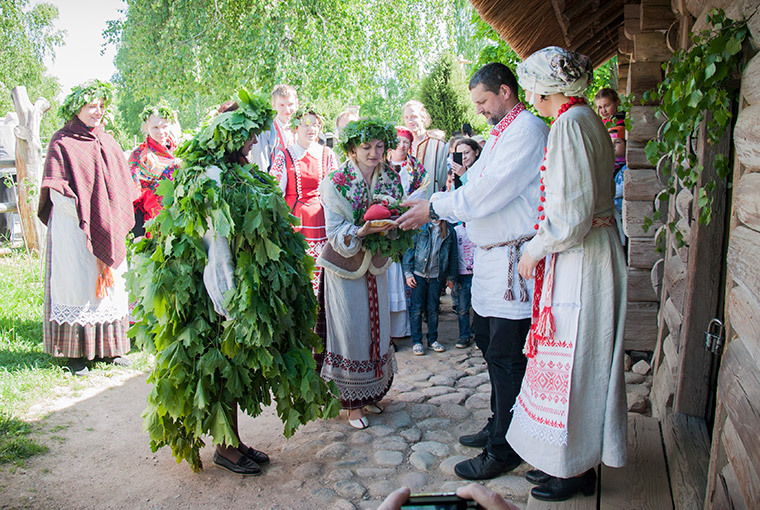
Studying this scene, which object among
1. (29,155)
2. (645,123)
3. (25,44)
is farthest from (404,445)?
(25,44)

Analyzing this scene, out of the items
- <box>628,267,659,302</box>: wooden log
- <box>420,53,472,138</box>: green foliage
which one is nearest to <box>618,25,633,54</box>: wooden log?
<box>628,267,659,302</box>: wooden log

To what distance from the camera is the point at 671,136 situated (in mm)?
2963

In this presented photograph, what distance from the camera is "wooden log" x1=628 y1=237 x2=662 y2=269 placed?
209 inches

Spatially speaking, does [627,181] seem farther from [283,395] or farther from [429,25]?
[429,25]

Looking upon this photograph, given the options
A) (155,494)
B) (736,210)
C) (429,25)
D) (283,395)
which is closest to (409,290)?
(283,395)

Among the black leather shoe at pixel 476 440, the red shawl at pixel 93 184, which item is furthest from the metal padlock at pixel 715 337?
the red shawl at pixel 93 184

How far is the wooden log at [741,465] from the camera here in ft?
6.29

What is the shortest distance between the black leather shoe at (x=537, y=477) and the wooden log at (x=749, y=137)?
5.52 feet

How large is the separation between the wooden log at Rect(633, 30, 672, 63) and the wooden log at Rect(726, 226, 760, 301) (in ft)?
9.44

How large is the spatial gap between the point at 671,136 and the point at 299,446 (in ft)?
9.29

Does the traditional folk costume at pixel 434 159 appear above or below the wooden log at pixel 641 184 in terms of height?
above

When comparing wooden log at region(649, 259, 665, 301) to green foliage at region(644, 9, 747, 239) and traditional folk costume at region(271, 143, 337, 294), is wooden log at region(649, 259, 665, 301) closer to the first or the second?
green foliage at region(644, 9, 747, 239)

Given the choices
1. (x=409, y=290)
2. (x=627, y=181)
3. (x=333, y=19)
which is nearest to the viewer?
(x=627, y=181)

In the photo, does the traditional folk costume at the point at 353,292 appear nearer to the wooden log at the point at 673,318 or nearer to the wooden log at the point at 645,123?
the wooden log at the point at 673,318
